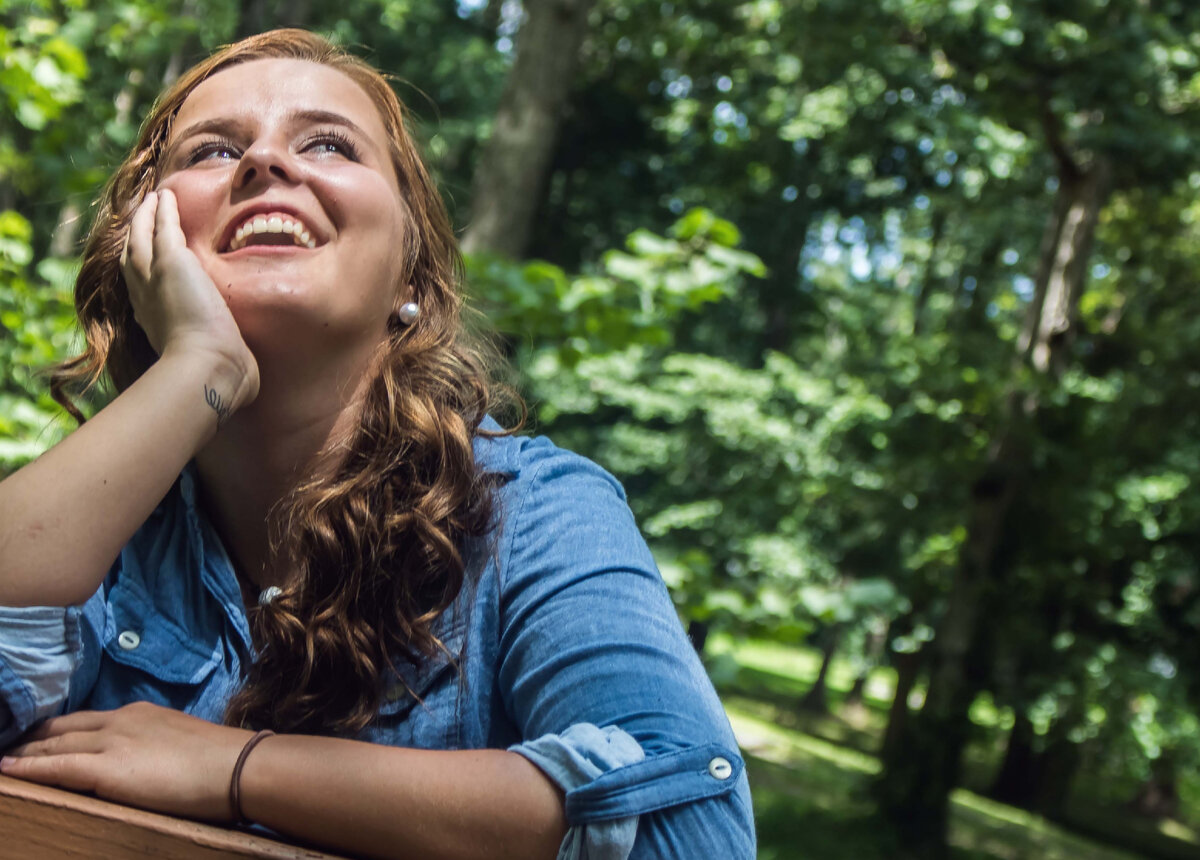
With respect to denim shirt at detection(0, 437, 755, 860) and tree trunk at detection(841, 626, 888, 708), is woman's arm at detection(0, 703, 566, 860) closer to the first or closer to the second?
denim shirt at detection(0, 437, 755, 860)

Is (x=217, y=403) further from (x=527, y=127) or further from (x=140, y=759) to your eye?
(x=527, y=127)

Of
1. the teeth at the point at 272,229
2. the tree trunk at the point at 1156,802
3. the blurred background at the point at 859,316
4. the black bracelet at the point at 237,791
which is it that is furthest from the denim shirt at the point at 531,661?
the tree trunk at the point at 1156,802

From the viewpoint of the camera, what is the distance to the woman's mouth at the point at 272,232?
1.34m

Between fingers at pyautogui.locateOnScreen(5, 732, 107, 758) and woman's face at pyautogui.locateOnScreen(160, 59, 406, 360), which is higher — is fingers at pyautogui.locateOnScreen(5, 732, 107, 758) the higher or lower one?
the lower one

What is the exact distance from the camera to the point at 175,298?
51.3 inches

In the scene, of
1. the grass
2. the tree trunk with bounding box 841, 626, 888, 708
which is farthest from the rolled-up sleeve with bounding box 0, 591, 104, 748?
the tree trunk with bounding box 841, 626, 888, 708

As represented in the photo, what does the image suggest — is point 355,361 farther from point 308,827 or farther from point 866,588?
point 866,588

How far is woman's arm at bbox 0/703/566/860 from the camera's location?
0.99 m

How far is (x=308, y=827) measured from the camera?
1014 millimetres

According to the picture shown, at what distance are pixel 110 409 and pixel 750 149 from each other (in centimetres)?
1347

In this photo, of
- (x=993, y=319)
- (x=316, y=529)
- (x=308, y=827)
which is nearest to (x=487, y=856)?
(x=308, y=827)

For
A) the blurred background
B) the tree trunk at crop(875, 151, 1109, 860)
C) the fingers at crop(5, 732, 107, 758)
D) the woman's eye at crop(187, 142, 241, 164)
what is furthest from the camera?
the tree trunk at crop(875, 151, 1109, 860)

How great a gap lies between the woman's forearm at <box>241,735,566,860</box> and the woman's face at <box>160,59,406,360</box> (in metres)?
0.53

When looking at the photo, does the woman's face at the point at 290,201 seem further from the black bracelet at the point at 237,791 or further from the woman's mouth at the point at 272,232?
the black bracelet at the point at 237,791
